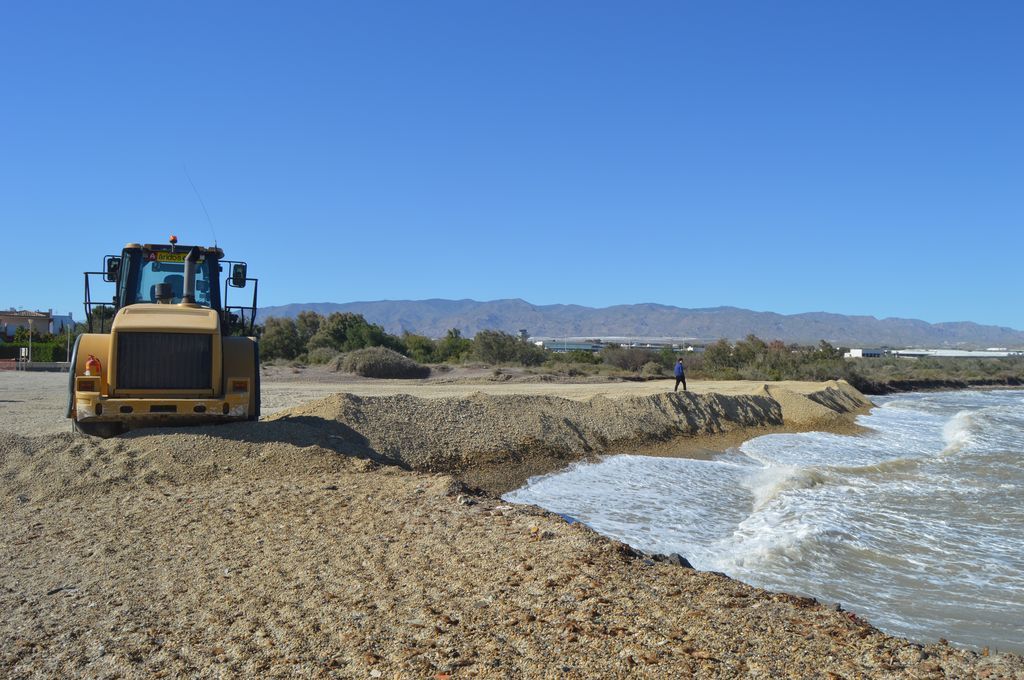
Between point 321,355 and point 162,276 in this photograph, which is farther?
point 321,355

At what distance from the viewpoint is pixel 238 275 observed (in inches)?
517

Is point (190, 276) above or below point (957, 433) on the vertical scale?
above

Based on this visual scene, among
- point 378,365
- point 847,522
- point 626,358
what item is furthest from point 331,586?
point 626,358

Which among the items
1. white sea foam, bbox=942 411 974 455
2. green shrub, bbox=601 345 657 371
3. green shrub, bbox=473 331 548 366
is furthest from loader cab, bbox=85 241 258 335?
green shrub, bbox=601 345 657 371

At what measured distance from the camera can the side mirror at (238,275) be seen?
1311 centimetres

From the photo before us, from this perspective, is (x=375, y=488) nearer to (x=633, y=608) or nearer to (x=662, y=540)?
(x=662, y=540)

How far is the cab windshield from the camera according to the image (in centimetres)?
1337

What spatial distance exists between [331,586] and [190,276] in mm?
8224

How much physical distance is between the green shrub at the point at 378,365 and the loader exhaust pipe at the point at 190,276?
25.9 meters

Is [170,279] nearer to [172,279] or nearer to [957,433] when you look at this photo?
[172,279]

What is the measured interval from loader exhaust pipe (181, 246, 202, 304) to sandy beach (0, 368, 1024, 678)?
216 cm

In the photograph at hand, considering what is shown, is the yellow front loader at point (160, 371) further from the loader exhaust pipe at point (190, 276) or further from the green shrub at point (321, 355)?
the green shrub at point (321, 355)

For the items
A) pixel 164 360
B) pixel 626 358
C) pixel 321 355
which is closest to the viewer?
pixel 164 360

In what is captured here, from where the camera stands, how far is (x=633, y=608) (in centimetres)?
574
